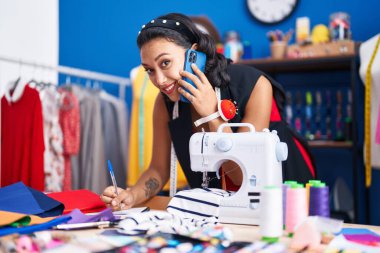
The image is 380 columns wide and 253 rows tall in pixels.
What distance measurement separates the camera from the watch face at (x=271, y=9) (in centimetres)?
326

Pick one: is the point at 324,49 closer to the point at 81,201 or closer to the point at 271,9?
the point at 271,9

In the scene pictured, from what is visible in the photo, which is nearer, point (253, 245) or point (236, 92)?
point (253, 245)

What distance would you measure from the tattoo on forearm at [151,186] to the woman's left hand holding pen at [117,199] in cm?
12

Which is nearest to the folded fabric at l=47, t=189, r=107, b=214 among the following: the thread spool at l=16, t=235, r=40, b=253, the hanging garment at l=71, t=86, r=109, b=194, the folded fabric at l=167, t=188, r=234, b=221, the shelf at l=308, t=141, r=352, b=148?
the folded fabric at l=167, t=188, r=234, b=221

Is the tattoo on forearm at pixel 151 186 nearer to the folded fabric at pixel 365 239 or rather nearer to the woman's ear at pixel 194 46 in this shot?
the woman's ear at pixel 194 46

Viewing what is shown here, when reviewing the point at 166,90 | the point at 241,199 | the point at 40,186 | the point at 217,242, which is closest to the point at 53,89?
the point at 40,186

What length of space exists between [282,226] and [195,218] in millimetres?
296

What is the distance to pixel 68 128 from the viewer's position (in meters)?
2.79

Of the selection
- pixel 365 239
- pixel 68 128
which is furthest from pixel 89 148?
pixel 365 239

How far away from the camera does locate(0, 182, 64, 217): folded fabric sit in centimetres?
120

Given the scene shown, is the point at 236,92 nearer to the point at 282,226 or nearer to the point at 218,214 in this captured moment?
the point at 218,214

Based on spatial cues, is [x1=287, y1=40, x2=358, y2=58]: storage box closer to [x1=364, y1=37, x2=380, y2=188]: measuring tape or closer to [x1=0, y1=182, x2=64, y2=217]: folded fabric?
[x1=364, y1=37, x2=380, y2=188]: measuring tape

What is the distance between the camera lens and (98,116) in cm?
303

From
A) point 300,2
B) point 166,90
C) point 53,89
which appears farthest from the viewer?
point 300,2
